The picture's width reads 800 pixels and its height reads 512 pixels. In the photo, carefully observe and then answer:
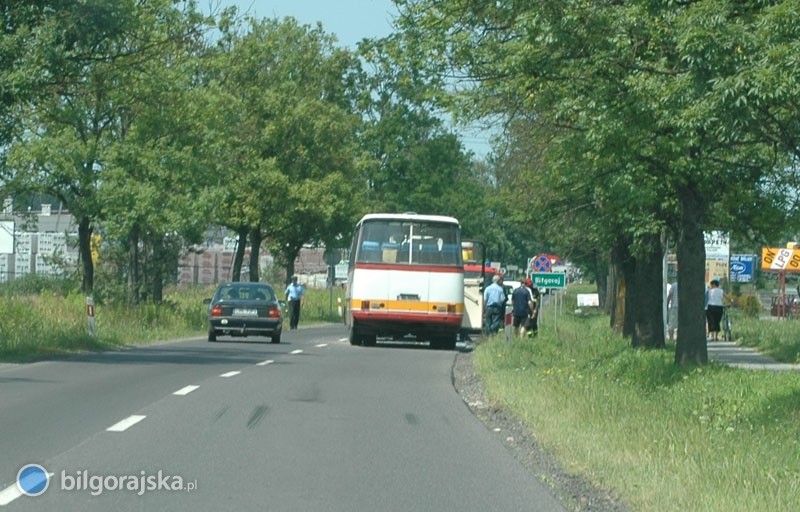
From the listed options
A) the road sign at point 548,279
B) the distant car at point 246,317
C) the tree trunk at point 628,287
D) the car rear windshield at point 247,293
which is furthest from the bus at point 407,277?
the road sign at point 548,279

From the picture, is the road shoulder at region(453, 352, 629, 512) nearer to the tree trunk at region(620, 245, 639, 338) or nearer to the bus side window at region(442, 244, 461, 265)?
the bus side window at region(442, 244, 461, 265)

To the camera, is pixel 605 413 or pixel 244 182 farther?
pixel 244 182

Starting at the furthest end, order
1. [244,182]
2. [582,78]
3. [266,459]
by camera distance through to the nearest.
→ [244,182]
[582,78]
[266,459]

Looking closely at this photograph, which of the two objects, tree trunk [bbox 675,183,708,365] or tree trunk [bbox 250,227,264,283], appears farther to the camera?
tree trunk [bbox 250,227,264,283]

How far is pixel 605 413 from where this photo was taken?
1372cm

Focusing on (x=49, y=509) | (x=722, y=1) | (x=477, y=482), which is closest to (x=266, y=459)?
(x=477, y=482)

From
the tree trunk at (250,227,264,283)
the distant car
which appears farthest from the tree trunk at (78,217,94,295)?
the tree trunk at (250,227,264,283)

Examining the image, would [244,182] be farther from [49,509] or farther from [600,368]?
[49,509]

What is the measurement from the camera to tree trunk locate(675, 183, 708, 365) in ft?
71.4

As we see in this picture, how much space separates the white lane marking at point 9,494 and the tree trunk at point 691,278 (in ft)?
47.1

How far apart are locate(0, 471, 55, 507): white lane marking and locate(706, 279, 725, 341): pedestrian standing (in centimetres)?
3134

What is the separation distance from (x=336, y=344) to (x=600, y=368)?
13.3m

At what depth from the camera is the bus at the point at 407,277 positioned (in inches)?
1309

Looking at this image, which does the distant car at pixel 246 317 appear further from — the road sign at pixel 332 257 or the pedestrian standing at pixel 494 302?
the road sign at pixel 332 257
